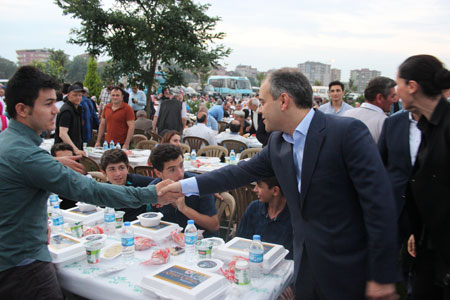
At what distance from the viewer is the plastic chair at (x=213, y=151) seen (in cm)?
675

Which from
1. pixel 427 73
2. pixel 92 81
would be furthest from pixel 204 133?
pixel 92 81

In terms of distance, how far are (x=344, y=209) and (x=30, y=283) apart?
1771 millimetres

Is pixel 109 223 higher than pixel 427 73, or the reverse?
pixel 427 73

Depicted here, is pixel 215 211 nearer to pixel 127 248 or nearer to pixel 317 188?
pixel 127 248

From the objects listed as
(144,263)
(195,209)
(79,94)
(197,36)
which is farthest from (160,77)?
(144,263)

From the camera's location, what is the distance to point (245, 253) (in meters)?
2.23

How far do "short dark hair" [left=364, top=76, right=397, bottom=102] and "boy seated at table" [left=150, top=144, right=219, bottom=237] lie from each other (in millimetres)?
2427

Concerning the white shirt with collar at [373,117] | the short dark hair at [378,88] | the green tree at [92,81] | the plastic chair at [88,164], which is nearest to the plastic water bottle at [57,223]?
the plastic chair at [88,164]

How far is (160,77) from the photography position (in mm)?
10922

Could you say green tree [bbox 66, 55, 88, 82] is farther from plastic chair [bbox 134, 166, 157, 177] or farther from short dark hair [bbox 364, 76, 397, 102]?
short dark hair [bbox 364, 76, 397, 102]

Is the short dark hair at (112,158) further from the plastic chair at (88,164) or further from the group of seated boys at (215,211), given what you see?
the plastic chair at (88,164)

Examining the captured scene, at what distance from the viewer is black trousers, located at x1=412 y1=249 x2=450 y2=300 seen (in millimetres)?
2119

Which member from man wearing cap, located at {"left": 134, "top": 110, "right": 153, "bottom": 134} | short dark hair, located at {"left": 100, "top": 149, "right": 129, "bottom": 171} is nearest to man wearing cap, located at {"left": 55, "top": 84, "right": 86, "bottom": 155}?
short dark hair, located at {"left": 100, "top": 149, "right": 129, "bottom": 171}

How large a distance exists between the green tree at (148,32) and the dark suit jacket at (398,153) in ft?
25.0
